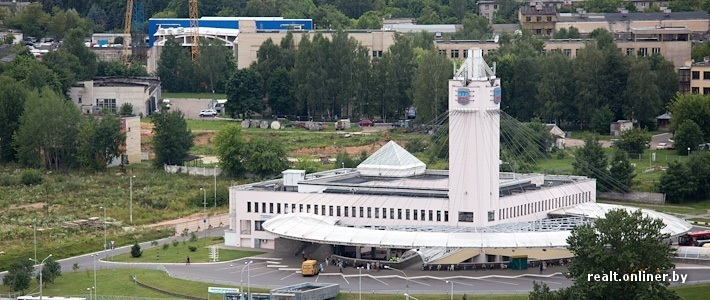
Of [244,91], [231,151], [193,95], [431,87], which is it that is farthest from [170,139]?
[193,95]

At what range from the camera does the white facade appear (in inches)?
6260

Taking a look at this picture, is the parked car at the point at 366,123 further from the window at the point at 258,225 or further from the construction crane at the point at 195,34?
the window at the point at 258,225

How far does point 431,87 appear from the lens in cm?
14425

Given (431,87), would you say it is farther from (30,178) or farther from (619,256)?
(619,256)

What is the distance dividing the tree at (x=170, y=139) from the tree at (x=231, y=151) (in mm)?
6953

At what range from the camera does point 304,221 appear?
3861 inches

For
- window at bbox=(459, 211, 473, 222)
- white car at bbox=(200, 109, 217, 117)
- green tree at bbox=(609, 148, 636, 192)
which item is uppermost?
white car at bbox=(200, 109, 217, 117)

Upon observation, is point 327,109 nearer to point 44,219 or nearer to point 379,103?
point 379,103

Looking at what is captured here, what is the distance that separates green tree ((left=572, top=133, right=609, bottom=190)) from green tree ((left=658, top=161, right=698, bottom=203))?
14.2 ft

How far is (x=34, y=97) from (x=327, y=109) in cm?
2844

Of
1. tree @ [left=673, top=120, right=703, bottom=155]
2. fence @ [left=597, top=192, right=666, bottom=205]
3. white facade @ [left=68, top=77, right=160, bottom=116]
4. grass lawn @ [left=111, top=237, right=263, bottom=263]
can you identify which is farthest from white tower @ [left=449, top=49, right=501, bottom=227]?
white facade @ [left=68, top=77, right=160, bottom=116]

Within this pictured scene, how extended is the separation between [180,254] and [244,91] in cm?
5742

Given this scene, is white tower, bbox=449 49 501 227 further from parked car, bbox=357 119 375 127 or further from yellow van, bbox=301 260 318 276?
parked car, bbox=357 119 375 127

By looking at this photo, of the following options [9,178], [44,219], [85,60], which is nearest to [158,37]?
[85,60]
